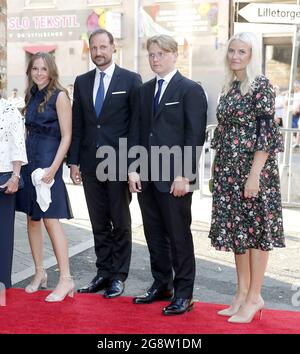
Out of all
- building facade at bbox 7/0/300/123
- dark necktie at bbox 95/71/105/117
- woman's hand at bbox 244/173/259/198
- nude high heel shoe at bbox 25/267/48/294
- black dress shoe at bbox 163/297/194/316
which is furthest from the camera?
building facade at bbox 7/0/300/123

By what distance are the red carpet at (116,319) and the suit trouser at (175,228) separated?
0.25 meters

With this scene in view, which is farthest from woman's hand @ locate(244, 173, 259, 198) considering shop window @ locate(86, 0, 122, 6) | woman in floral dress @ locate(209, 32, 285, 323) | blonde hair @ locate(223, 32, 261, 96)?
shop window @ locate(86, 0, 122, 6)

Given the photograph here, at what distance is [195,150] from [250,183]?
49 cm

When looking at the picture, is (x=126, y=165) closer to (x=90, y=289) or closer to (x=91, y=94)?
(x=91, y=94)

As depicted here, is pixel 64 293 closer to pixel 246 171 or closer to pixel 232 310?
pixel 232 310

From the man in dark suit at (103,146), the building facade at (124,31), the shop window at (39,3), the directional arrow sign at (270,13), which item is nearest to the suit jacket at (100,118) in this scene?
the man in dark suit at (103,146)

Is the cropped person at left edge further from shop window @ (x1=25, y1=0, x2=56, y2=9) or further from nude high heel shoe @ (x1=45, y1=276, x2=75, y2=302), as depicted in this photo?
shop window @ (x1=25, y1=0, x2=56, y2=9)

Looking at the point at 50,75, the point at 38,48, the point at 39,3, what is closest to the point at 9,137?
the point at 50,75

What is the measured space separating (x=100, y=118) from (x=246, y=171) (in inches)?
50.2

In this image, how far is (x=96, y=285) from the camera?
482cm

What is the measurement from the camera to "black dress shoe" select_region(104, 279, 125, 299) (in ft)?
15.2

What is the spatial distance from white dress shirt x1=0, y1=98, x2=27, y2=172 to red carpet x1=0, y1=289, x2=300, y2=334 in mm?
1048

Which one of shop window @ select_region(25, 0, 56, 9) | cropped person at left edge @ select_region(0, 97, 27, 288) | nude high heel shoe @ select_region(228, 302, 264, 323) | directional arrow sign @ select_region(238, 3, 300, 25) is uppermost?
shop window @ select_region(25, 0, 56, 9)

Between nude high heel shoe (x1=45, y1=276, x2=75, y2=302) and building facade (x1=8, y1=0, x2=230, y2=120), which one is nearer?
nude high heel shoe (x1=45, y1=276, x2=75, y2=302)
